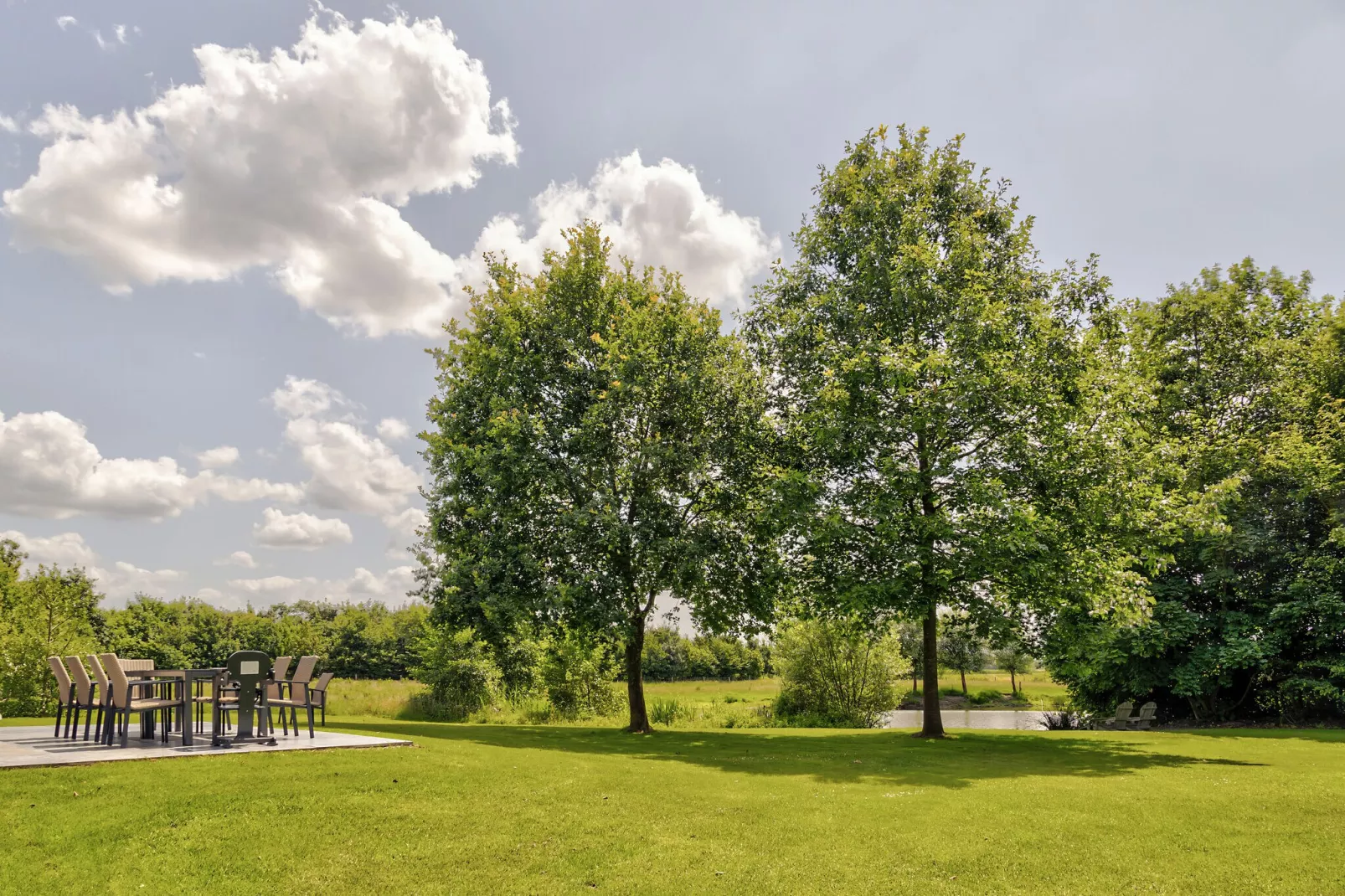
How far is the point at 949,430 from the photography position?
19.6m

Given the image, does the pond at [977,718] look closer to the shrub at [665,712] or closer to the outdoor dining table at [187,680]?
the shrub at [665,712]

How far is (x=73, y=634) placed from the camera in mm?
25234

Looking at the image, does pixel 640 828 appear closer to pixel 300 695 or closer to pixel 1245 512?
pixel 300 695

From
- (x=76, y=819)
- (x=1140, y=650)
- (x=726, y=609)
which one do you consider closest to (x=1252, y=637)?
(x=1140, y=650)

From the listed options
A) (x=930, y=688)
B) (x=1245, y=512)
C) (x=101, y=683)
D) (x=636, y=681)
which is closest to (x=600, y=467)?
(x=636, y=681)

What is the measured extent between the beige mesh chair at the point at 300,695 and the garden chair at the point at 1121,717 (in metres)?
28.3

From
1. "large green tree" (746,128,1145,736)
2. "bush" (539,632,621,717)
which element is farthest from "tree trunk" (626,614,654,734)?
"bush" (539,632,621,717)

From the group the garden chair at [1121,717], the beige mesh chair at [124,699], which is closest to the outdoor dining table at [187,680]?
the beige mesh chair at [124,699]

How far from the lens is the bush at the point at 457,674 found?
31.4 metres

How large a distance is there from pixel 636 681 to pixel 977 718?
2588 centimetres

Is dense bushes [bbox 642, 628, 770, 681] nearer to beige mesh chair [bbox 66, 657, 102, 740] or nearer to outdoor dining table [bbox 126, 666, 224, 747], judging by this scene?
beige mesh chair [bbox 66, 657, 102, 740]

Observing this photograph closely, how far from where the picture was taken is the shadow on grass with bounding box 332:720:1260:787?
13492 mm

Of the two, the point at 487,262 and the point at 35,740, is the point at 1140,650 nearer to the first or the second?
the point at 487,262

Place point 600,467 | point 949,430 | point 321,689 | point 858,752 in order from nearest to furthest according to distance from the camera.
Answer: point 321,689 < point 858,752 < point 949,430 < point 600,467
